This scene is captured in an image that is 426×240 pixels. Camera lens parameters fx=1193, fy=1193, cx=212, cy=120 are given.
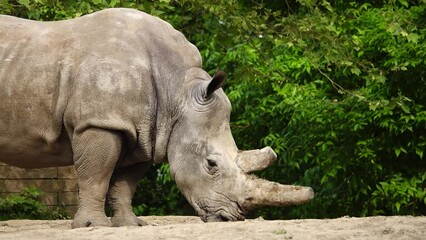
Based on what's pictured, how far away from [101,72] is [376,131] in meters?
5.61

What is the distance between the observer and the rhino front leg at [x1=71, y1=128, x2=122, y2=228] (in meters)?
8.94

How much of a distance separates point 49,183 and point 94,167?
5.93 metres

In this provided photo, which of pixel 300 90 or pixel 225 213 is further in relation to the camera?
pixel 300 90

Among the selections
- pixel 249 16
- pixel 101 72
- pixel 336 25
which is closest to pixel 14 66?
pixel 101 72

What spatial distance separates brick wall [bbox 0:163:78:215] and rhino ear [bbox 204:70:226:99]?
578 cm

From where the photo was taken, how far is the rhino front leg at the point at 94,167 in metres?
8.94

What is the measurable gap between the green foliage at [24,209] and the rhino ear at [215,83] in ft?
17.2

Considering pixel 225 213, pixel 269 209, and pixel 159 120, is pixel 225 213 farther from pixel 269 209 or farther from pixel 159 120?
pixel 269 209

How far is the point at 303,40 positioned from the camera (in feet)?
42.9

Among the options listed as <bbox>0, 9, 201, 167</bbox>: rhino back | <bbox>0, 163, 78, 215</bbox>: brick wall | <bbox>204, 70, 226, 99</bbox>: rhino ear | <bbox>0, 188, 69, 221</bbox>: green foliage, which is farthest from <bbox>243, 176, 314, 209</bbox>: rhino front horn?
<bbox>0, 163, 78, 215</bbox>: brick wall

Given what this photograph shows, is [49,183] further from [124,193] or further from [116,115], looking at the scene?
[116,115]

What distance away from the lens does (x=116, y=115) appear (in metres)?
8.93

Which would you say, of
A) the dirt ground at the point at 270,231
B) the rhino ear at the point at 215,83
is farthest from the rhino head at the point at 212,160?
the dirt ground at the point at 270,231

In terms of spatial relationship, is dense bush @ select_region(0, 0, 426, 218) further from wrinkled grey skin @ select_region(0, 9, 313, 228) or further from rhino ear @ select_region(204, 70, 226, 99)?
rhino ear @ select_region(204, 70, 226, 99)
